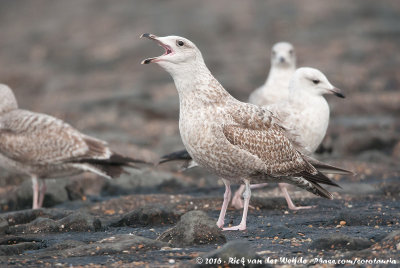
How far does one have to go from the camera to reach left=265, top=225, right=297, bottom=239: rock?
6.76 metres

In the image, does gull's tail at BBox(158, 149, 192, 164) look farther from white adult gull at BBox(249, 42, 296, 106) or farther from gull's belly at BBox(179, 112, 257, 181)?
white adult gull at BBox(249, 42, 296, 106)

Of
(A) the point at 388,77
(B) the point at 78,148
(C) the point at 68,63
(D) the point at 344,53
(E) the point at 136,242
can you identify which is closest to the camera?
(E) the point at 136,242

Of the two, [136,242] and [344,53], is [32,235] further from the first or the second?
[344,53]

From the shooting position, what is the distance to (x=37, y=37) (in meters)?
26.2

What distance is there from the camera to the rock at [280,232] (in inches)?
266

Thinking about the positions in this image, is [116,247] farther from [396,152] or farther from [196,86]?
[396,152]

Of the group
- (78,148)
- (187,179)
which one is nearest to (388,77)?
(187,179)

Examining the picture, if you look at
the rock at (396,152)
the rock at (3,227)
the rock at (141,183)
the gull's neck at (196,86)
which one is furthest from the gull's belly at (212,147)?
the rock at (396,152)

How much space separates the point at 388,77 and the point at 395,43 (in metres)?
3.96

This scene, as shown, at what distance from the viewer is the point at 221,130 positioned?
273 inches

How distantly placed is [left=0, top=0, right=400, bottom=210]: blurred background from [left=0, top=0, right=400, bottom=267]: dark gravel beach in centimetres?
→ 6

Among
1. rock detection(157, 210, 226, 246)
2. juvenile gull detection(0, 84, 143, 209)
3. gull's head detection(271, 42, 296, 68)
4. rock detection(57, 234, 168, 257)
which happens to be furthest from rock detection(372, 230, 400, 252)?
gull's head detection(271, 42, 296, 68)

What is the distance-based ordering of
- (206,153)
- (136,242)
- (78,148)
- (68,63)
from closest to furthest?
(136,242)
(206,153)
(78,148)
(68,63)

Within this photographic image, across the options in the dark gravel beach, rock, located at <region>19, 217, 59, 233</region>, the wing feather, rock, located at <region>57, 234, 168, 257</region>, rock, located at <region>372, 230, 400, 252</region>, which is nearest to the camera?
rock, located at <region>372, 230, 400, 252</region>
